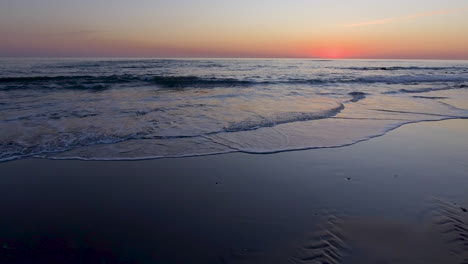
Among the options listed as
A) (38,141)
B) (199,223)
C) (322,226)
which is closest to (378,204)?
(322,226)

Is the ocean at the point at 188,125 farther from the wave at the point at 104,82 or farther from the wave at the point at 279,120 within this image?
the wave at the point at 104,82

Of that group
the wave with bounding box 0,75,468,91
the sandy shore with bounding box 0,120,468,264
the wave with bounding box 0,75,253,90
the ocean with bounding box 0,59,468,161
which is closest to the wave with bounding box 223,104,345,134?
the ocean with bounding box 0,59,468,161

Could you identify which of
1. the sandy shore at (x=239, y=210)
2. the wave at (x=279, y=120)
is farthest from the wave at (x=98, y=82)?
the sandy shore at (x=239, y=210)

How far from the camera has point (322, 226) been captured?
10.7 ft

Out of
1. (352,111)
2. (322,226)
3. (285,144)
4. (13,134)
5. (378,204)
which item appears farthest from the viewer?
(352,111)

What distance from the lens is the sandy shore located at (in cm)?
283

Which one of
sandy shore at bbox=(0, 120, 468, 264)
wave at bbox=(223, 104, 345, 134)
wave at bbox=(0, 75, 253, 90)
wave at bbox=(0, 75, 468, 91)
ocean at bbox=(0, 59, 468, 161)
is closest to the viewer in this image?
sandy shore at bbox=(0, 120, 468, 264)

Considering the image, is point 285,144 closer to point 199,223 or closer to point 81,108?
point 199,223

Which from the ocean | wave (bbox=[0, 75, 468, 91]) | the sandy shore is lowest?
the sandy shore

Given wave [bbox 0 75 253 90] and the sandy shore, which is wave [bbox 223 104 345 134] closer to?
the sandy shore

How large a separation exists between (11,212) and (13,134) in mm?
4361

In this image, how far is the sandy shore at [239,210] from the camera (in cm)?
283

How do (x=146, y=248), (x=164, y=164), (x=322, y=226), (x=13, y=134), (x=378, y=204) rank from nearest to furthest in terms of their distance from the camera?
(x=146, y=248)
(x=322, y=226)
(x=378, y=204)
(x=164, y=164)
(x=13, y=134)

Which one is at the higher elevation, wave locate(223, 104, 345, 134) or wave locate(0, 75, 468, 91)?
wave locate(0, 75, 468, 91)
